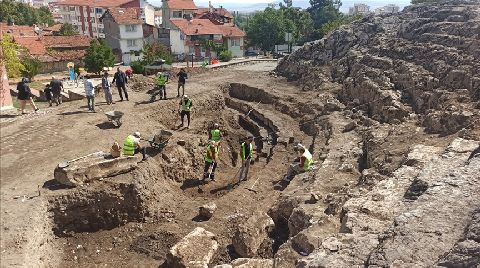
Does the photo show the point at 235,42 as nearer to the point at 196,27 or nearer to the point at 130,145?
the point at 196,27

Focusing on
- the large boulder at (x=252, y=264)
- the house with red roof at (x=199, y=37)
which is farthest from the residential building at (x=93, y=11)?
the large boulder at (x=252, y=264)

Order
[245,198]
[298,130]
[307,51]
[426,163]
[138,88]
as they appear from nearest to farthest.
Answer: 1. [426,163]
2. [245,198]
3. [298,130]
4. [138,88]
5. [307,51]

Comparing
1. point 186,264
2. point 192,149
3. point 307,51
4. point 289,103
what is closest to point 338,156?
point 192,149

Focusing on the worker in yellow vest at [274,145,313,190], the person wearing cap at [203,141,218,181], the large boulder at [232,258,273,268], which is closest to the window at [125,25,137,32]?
the person wearing cap at [203,141,218,181]

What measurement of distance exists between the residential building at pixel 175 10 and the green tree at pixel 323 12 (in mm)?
22282

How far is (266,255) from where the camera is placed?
10.8 m

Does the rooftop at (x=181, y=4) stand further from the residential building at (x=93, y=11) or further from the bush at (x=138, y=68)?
the bush at (x=138, y=68)

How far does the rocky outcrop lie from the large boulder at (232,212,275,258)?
766 cm

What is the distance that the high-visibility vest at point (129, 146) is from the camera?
13394 millimetres

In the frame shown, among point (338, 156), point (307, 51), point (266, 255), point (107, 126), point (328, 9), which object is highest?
point (328, 9)

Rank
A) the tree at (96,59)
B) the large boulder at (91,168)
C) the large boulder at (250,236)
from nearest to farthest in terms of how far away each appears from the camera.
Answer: the large boulder at (250,236) → the large boulder at (91,168) → the tree at (96,59)

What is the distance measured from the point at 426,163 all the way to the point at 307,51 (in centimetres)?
1949

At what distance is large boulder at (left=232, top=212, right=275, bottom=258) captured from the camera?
1062 centimetres

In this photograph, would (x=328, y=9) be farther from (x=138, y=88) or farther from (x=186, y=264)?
(x=186, y=264)
